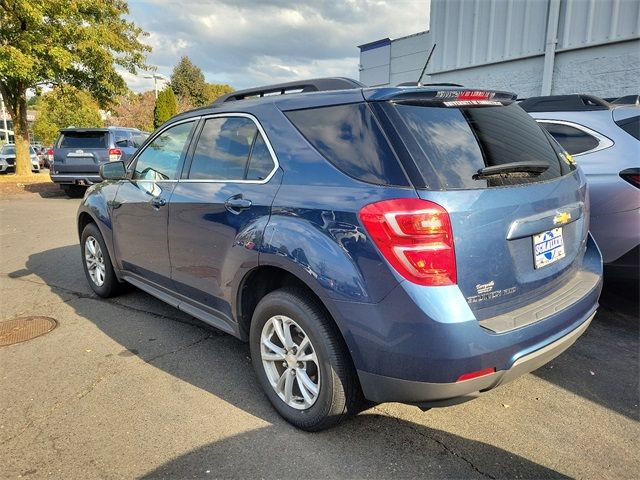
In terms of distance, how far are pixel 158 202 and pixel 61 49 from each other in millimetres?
13287

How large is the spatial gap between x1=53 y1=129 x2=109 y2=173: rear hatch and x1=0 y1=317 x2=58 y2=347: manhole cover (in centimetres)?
946

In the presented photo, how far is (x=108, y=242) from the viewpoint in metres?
4.33

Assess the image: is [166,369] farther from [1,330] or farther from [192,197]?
[1,330]

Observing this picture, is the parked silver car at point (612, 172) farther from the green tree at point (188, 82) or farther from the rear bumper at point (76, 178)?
the green tree at point (188, 82)

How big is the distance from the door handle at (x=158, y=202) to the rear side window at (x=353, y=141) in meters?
1.37

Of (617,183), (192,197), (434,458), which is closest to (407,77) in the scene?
(617,183)

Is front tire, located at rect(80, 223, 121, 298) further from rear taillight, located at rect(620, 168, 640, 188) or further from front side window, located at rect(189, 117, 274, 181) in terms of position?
rear taillight, located at rect(620, 168, 640, 188)

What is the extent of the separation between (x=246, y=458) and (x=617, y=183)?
3253 millimetres

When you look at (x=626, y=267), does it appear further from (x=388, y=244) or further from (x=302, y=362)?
(x=302, y=362)

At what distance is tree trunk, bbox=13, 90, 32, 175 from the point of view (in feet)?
52.6

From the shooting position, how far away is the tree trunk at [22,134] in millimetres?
16047

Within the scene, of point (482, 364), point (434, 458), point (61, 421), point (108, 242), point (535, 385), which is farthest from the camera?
point (108, 242)

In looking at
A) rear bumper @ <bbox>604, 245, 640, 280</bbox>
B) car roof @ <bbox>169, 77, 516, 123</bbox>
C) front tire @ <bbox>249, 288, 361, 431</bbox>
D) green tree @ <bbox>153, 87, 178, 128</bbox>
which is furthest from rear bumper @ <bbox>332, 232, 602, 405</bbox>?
green tree @ <bbox>153, 87, 178, 128</bbox>

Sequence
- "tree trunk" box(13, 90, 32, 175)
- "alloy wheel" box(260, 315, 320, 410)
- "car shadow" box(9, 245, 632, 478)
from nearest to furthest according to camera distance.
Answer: "car shadow" box(9, 245, 632, 478)
"alloy wheel" box(260, 315, 320, 410)
"tree trunk" box(13, 90, 32, 175)
